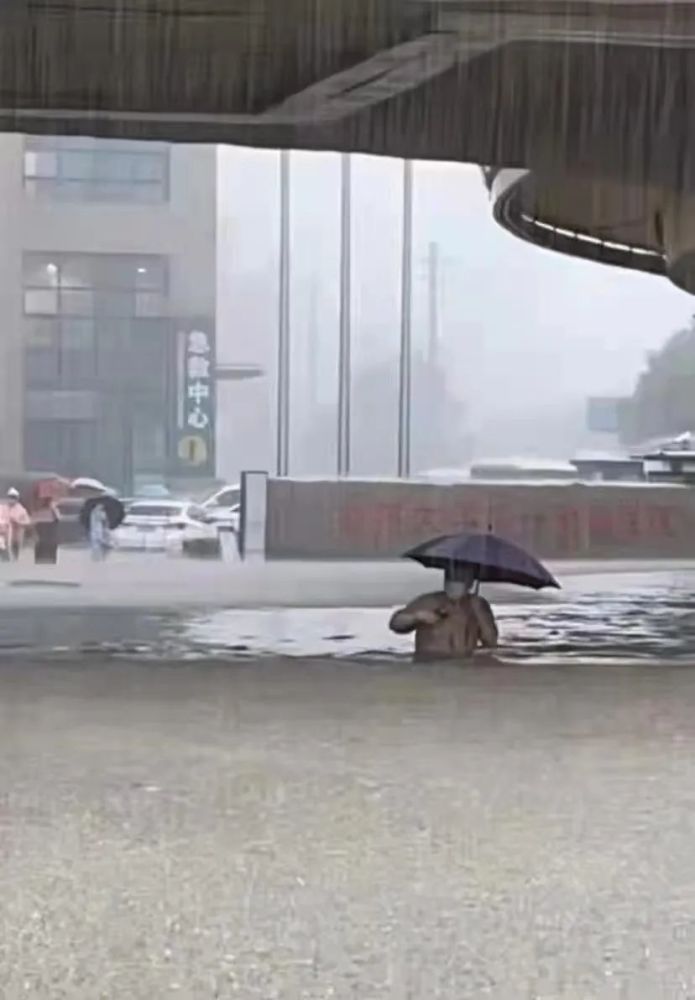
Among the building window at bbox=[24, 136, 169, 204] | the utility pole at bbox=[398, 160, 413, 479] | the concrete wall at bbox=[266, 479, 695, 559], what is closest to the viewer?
the building window at bbox=[24, 136, 169, 204]

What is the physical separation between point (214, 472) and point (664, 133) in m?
6.41

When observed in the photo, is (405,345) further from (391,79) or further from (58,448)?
(391,79)

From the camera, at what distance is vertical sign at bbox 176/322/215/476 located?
1677 centimetres

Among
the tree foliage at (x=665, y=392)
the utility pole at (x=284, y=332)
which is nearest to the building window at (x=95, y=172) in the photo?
the utility pole at (x=284, y=332)

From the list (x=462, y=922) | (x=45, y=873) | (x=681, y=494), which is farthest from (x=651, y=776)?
(x=681, y=494)

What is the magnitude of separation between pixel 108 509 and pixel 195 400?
149cm

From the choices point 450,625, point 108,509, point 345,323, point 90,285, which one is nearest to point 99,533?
point 108,509

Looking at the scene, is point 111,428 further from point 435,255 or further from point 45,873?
point 45,873

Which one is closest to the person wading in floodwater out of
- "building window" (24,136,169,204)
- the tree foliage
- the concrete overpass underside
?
the concrete overpass underside

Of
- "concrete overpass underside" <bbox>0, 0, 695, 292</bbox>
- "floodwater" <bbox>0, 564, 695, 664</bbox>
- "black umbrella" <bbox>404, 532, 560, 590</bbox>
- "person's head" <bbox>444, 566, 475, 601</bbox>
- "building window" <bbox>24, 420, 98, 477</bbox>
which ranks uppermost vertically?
"concrete overpass underside" <bbox>0, 0, 695, 292</bbox>

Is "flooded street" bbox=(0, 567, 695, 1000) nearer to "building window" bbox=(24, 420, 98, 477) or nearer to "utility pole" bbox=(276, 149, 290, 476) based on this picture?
"building window" bbox=(24, 420, 98, 477)

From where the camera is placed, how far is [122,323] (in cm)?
1700

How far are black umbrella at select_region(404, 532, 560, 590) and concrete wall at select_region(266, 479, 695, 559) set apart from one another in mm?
8845

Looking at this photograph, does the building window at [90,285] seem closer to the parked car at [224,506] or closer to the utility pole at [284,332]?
the utility pole at [284,332]
